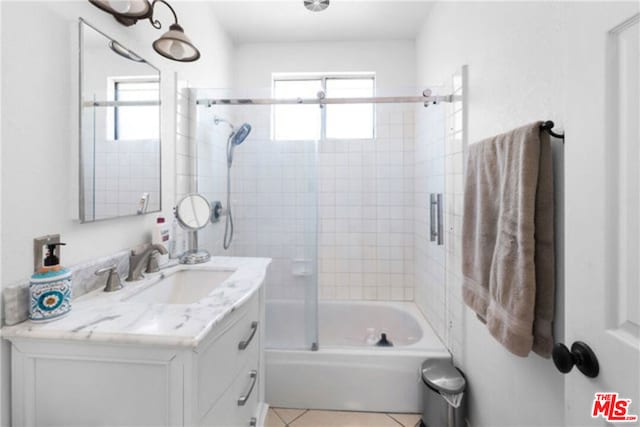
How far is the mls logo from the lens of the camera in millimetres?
519

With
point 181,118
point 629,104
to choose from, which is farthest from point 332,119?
point 629,104

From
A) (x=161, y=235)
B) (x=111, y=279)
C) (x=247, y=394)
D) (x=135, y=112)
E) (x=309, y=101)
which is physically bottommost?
(x=247, y=394)

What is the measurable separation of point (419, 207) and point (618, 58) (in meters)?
1.95

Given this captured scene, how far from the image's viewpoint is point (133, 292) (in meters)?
1.10

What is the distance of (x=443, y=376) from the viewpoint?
5.16 feet

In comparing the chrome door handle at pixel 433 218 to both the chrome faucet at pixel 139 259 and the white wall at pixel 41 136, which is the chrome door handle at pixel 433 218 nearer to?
the chrome faucet at pixel 139 259

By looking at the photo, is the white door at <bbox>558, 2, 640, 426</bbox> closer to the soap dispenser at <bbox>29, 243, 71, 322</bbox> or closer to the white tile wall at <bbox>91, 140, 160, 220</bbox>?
the soap dispenser at <bbox>29, 243, 71, 322</bbox>

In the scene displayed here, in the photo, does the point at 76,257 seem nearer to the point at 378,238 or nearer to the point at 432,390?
the point at 432,390

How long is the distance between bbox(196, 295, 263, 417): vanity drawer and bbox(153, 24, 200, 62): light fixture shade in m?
1.19

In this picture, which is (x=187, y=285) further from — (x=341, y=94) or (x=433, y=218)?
(x=341, y=94)

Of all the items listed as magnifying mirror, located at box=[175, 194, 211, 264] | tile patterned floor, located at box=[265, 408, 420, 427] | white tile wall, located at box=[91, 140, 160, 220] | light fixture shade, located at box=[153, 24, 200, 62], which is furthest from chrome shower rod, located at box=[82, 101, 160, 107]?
tile patterned floor, located at box=[265, 408, 420, 427]

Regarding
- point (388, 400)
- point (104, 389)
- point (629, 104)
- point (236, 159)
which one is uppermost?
point (236, 159)

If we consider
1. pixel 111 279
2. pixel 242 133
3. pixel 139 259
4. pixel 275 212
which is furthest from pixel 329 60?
pixel 111 279

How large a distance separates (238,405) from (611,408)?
3.48 ft
